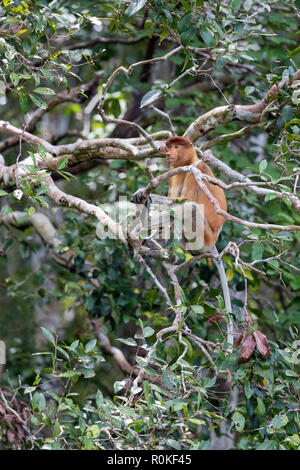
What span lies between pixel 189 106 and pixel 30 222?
5.06ft

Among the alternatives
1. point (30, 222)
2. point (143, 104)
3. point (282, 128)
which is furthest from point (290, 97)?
point (30, 222)

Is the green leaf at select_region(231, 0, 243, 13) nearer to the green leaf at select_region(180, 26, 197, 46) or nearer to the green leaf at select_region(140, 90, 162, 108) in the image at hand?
the green leaf at select_region(180, 26, 197, 46)

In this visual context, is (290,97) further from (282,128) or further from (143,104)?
(143,104)

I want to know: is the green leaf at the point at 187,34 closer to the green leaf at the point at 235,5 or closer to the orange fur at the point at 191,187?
the green leaf at the point at 235,5

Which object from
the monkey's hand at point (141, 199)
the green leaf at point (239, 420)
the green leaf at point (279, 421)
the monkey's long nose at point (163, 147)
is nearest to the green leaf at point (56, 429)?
the green leaf at point (239, 420)

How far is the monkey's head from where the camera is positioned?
3723mm

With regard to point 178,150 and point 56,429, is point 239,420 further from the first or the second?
point 178,150

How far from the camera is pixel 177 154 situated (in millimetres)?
3809

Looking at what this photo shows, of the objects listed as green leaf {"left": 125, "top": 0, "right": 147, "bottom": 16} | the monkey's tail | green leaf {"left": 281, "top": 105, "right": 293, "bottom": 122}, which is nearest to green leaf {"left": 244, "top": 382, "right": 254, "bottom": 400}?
the monkey's tail

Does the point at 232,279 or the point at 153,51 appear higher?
the point at 153,51

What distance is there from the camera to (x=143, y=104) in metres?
3.07

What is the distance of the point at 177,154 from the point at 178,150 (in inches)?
1.0

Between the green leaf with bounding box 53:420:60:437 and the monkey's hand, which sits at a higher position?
the monkey's hand

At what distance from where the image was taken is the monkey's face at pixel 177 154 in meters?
3.72
